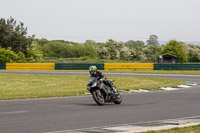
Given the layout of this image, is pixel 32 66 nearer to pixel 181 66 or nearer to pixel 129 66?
pixel 129 66

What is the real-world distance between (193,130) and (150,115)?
254 centimetres

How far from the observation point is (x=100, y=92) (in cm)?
1206

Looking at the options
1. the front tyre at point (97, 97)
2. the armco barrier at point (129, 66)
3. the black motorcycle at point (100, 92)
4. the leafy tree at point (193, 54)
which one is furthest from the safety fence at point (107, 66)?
the leafy tree at point (193, 54)

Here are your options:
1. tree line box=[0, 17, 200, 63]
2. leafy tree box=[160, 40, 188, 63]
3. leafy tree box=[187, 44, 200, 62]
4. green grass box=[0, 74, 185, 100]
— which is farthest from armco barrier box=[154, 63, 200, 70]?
leafy tree box=[187, 44, 200, 62]

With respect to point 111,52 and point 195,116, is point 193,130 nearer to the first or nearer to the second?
point 195,116

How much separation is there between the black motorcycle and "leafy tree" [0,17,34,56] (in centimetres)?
6670

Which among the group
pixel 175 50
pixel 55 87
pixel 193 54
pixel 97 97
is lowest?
pixel 55 87

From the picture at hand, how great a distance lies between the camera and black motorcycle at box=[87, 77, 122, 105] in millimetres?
11703

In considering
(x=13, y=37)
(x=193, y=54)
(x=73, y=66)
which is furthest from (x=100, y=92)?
(x=193, y=54)

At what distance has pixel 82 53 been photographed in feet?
464

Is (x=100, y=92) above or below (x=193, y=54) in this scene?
below

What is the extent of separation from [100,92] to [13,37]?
68666 millimetres

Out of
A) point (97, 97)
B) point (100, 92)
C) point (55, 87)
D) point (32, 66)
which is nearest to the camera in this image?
point (97, 97)

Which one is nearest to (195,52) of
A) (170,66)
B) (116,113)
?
(170,66)
